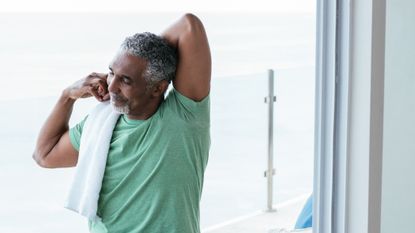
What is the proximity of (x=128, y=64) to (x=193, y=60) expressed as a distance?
15cm

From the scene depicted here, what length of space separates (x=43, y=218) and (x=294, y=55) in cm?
1344

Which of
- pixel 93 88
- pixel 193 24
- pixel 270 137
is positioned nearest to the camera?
pixel 193 24

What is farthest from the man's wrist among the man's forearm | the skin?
the skin

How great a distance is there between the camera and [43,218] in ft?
13.6

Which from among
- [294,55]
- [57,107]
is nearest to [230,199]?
[57,107]

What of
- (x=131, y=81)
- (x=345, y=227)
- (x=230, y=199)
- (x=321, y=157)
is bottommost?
(x=230, y=199)

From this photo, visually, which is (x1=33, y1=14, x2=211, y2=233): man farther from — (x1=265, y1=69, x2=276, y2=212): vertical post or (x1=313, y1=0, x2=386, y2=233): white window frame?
(x1=265, y1=69, x2=276, y2=212): vertical post

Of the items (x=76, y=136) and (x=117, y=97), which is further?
(x=76, y=136)

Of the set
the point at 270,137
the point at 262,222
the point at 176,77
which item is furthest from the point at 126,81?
the point at 262,222

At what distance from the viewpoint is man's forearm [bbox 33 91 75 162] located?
5.87ft

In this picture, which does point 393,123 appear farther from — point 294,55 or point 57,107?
point 294,55

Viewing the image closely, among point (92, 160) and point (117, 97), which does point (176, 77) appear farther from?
Result: point (92, 160)

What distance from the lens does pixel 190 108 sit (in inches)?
63.1

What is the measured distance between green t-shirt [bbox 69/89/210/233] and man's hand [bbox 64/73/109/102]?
13 cm
